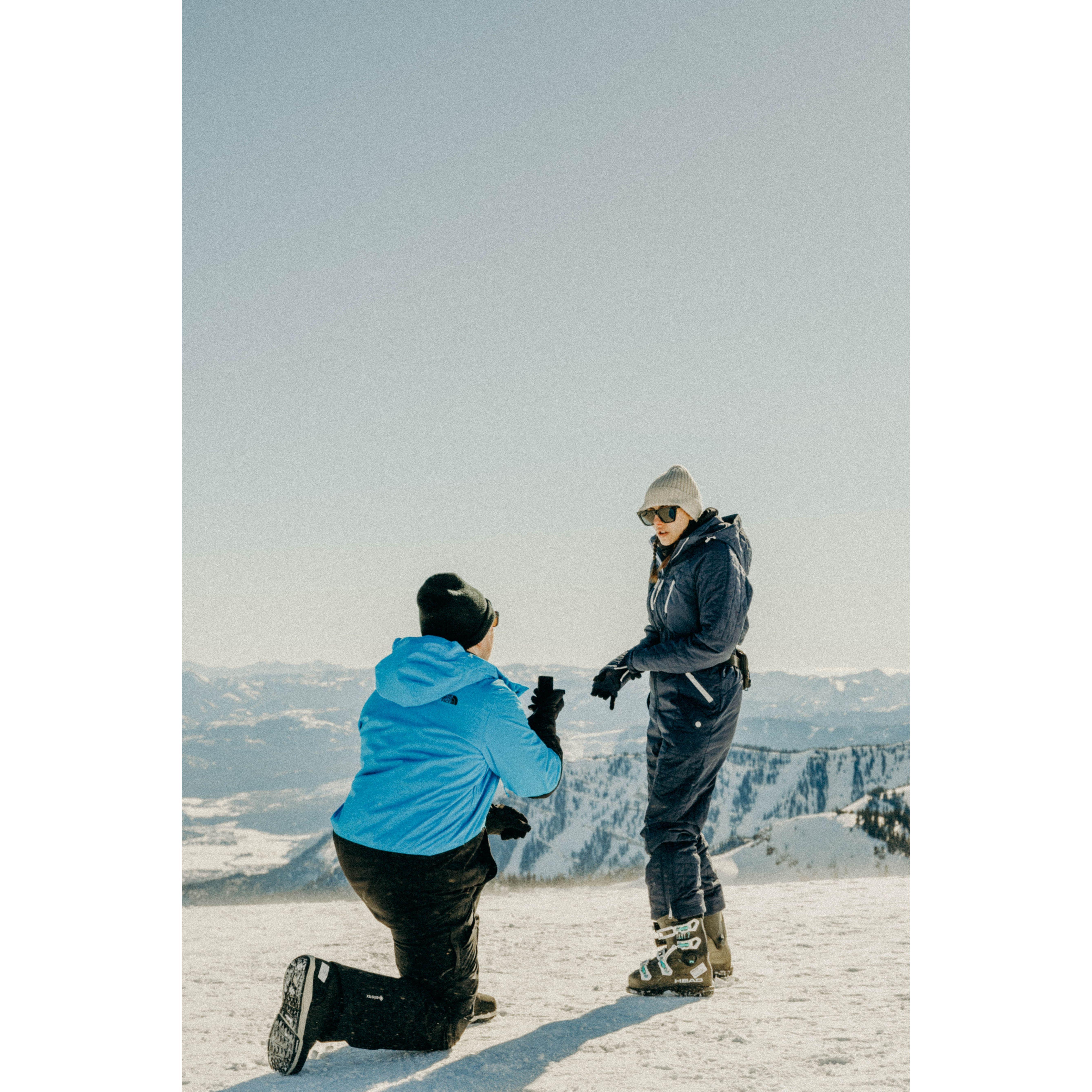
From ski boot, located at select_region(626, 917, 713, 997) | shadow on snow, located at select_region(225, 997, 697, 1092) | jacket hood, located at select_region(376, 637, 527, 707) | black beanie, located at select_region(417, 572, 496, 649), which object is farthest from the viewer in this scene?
ski boot, located at select_region(626, 917, 713, 997)

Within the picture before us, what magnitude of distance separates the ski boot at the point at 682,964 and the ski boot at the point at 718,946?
7.6 inches

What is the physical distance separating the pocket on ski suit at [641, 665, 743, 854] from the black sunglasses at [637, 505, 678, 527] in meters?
0.63

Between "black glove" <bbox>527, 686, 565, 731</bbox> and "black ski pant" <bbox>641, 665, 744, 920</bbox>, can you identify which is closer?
"black glove" <bbox>527, 686, 565, 731</bbox>

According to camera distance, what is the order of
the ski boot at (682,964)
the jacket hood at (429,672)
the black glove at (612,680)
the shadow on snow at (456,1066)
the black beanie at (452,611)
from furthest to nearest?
the black glove at (612,680) < the ski boot at (682,964) < the black beanie at (452,611) < the jacket hood at (429,672) < the shadow on snow at (456,1066)

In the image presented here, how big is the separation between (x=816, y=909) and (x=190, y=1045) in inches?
130

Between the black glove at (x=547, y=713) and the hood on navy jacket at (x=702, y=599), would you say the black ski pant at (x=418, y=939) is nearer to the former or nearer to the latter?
the black glove at (x=547, y=713)

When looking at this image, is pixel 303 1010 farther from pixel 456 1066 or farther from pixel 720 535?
pixel 720 535

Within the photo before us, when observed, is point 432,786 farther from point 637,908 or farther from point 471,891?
point 637,908

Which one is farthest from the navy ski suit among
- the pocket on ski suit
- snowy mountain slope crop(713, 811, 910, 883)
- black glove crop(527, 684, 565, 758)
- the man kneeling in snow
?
snowy mountain slope crop(713, 811, 910, 883)

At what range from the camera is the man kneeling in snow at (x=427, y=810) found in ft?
10.3

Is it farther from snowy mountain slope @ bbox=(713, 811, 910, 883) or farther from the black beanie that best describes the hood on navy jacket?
snowy mountain slope @ bbox=(713, 811, 910, 883)

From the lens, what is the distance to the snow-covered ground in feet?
9.98

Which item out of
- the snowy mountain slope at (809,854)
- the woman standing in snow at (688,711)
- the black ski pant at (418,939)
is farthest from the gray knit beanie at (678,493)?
the snowy mountain slope at (809,854)

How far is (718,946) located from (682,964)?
31 centimetres
